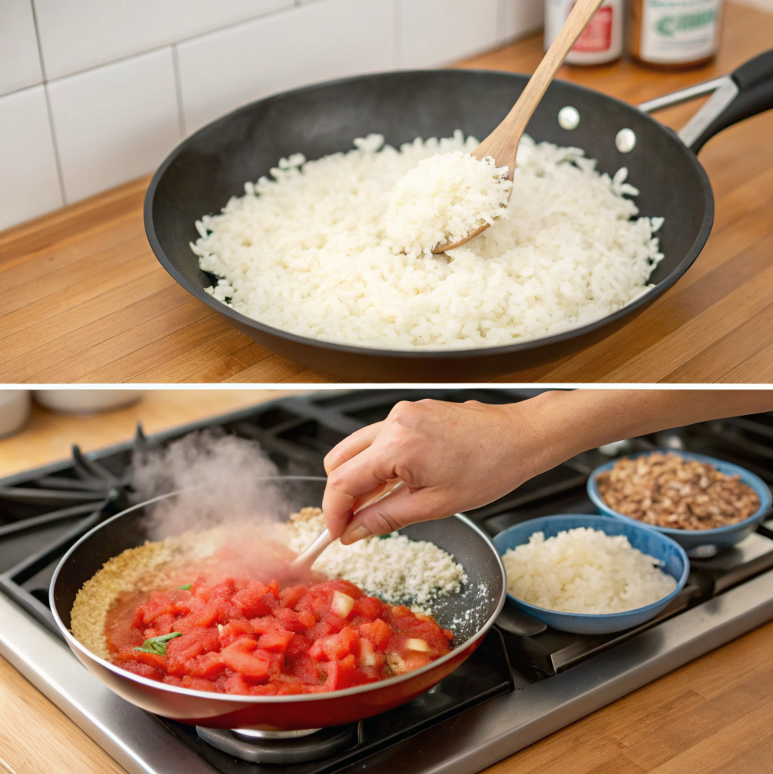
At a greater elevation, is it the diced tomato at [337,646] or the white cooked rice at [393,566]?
the diced tomato at [337,646]

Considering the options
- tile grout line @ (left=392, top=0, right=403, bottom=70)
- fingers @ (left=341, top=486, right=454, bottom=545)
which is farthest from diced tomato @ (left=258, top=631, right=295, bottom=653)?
tile grout line @ (left=392, top=0, right=403, bottom=70)

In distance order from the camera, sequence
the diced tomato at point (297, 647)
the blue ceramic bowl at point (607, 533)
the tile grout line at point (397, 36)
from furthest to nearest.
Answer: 1. the tile grout line at point (397, 36)
2. the blue ceramic bowl at point (607, 533)
3. the diced tomato at point (297, 647)

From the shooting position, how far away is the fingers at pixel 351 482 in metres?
0.81

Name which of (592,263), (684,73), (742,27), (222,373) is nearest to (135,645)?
(222,373)

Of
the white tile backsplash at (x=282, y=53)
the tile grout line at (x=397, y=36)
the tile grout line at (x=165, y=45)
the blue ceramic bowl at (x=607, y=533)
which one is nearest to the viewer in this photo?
the blue ceramic bowl at (x=607, y=533)

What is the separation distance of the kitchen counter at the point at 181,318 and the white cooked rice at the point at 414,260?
0.19 ft

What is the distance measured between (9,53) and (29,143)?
102 mm

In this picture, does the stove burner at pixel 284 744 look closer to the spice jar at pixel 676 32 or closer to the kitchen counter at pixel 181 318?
the kitchen counter at pixel 181 318

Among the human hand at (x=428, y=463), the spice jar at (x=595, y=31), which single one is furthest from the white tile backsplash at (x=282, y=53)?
the human hand at (x=428, y=463)

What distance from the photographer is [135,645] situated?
0.94 m

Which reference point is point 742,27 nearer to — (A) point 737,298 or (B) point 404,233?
(A) point 737,298

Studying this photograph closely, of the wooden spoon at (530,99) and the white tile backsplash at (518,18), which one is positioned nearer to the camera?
the wooden spoon at (530,99)

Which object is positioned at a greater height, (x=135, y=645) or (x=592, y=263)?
(x=592, y=263)

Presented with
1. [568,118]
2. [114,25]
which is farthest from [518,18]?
[114,25]
